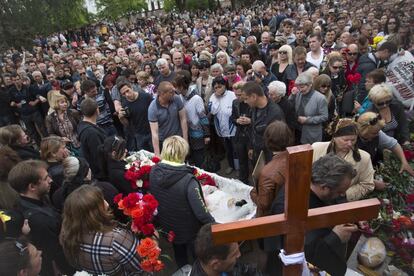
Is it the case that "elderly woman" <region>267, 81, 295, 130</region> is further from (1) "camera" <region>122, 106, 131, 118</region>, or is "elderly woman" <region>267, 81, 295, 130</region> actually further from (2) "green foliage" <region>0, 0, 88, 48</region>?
(2) "green foliage" <region>0, 0, 88, 48</region>

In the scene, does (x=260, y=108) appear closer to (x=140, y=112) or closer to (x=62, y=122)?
(x=140, y=112)

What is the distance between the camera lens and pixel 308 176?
1.73 m

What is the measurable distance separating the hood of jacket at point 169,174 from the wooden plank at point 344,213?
148cm

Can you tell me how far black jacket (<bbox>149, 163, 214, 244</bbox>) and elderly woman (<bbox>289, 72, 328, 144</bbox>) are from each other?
233cm

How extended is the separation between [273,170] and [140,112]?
10.9ft

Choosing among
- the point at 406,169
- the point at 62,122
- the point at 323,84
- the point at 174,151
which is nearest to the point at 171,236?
the point at 174,151

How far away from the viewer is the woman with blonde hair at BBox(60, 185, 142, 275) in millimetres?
2500

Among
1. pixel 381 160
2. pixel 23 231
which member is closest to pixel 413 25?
pixel 381 160

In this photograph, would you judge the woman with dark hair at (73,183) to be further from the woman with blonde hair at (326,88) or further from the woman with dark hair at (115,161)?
the woman with blonde hair at (326,88)

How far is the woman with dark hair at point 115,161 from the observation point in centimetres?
375

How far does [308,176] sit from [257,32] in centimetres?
1231

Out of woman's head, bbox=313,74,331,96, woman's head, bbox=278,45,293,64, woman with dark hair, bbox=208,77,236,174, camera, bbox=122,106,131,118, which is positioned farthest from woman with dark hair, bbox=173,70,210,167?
woman's head, bbox=278,45,293,64

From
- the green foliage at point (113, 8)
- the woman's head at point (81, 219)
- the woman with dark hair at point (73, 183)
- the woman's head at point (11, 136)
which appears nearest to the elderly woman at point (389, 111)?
the woman with dark hair at point (73, 183)

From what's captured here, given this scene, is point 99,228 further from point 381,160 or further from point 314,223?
point 381,160
